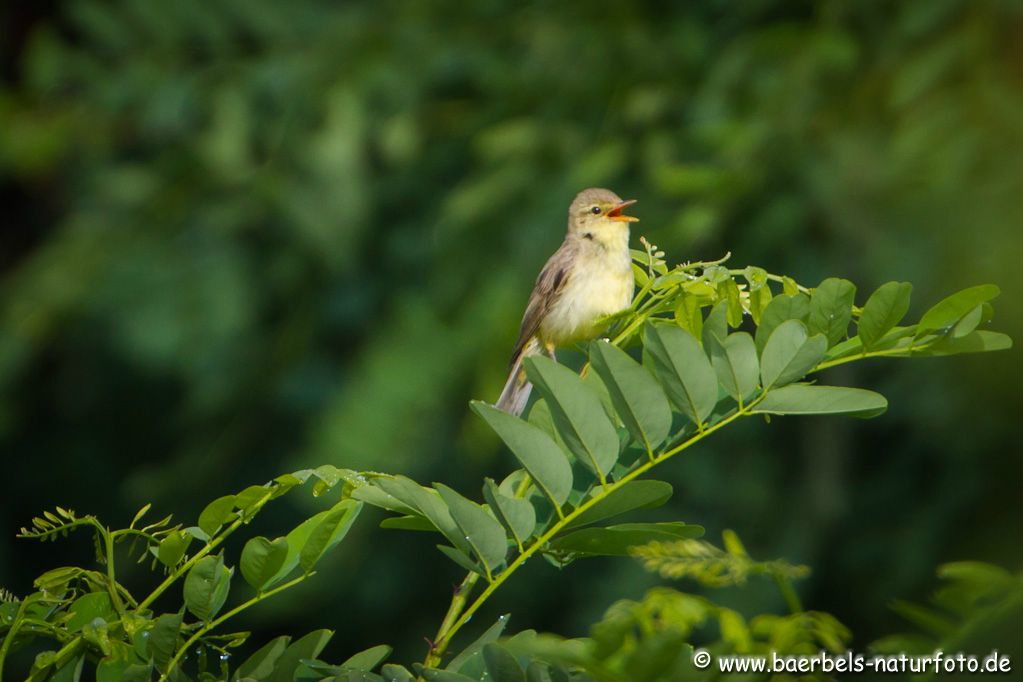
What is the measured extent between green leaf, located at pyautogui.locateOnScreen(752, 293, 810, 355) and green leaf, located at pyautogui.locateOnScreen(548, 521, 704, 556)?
238 mm

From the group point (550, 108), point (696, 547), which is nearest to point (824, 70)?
point (550, 108)

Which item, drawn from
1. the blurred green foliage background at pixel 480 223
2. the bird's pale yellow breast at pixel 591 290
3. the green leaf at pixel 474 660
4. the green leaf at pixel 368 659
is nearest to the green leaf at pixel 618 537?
the green leaf at pixel 474 660

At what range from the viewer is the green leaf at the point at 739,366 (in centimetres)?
135

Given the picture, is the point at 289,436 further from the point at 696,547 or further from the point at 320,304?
the point at 696,547

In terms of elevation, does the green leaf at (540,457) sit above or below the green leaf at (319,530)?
above

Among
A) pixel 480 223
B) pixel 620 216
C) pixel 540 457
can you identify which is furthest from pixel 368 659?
pixel 480 223

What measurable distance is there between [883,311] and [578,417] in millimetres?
347

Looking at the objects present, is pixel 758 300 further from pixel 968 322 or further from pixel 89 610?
pixel 89 610

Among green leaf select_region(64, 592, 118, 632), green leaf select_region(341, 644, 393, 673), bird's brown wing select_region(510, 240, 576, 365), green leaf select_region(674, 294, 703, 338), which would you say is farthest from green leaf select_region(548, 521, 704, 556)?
bird's brown wing select_region(510, 240, 576, 365)

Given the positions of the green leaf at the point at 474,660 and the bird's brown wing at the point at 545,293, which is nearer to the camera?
the green leaf at the point at 474,660

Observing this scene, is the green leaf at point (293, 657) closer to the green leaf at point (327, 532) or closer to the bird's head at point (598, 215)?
the green leaf at point (327, 532)

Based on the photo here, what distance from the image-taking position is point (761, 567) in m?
1.01

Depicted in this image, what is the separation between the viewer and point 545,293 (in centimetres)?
301

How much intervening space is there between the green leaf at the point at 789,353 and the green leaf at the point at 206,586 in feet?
1.92
